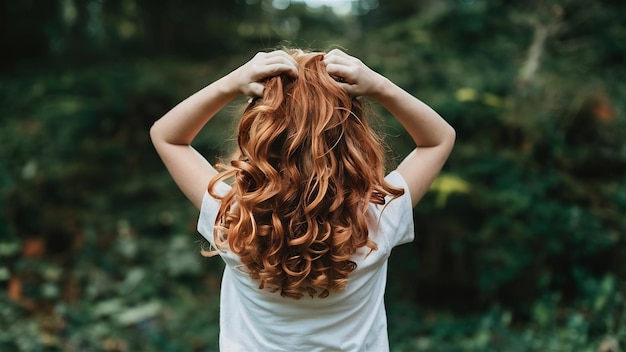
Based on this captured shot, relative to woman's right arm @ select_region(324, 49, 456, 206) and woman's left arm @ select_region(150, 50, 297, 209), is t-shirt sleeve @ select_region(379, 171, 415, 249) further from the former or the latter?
woman's left arm @ select_region(150, 50, 297, 209)

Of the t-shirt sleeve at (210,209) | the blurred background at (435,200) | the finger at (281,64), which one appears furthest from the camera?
the blurred background at (435,200)

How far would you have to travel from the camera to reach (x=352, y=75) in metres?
1.43

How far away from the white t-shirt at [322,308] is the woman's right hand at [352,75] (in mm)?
257

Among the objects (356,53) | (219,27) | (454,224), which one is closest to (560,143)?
(454,224)

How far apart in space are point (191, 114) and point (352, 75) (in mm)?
476

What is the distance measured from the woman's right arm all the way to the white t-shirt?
0.22 feet

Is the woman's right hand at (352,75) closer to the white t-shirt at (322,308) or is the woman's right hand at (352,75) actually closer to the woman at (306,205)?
the woman at (306,205)

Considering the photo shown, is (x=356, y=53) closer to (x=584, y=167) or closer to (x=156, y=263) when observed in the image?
(x=584, y=167)

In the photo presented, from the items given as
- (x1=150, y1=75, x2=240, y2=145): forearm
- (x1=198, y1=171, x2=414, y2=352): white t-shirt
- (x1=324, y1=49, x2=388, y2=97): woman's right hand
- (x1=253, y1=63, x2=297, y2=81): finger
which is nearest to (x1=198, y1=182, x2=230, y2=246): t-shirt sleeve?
(x1=198, y1=171, x2=414, y2=352): white t-shirt

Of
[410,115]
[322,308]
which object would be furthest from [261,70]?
[322,308]

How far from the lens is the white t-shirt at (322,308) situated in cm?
150

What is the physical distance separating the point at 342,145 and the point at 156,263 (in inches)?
154

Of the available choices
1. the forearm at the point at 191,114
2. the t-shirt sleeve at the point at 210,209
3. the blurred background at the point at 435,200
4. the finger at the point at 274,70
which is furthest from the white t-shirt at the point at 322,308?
the blurred background at the point at 435,200

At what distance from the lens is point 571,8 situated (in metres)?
5.20
